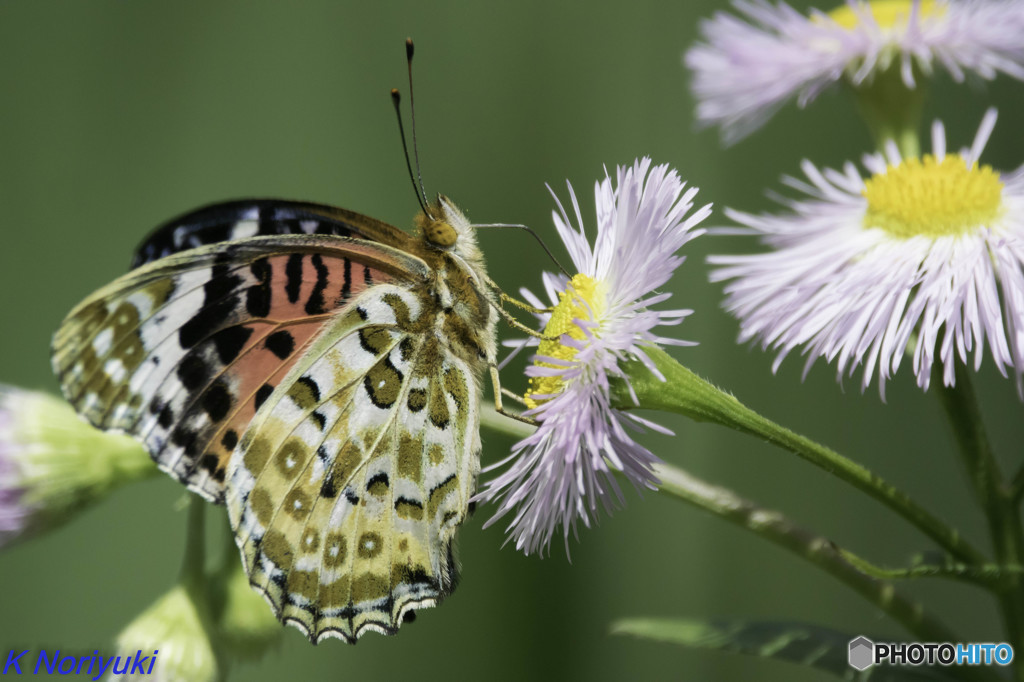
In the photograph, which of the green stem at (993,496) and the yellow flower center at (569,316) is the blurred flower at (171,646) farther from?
the green stem at (993,496)

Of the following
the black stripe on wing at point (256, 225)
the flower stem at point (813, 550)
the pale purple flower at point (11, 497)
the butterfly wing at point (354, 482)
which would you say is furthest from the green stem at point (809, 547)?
the pale purple flower at point (11, 497)

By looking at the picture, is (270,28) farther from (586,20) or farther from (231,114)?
(586,20)

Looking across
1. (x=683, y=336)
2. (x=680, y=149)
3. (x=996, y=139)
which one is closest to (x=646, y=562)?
(x=683, y=336)

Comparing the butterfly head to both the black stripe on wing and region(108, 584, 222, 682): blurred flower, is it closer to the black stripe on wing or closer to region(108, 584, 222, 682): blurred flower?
the black stripe on wing

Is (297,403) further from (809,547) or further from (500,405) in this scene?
(809,547)

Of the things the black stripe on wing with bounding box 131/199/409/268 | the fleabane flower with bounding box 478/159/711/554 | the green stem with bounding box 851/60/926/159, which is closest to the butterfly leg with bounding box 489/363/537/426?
the fleabane flower with bounding box 478/159/711/554

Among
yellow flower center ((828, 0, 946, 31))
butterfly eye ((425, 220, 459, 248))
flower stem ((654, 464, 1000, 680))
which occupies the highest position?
yellow flower center ((828, 0, 946, 31))
